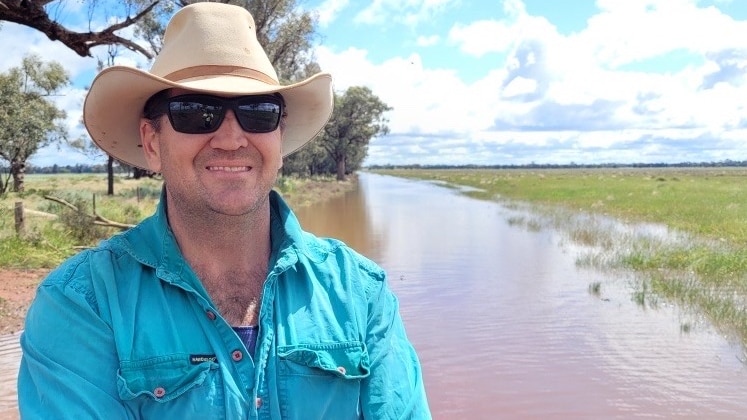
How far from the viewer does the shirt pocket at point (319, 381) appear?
57.3 inches

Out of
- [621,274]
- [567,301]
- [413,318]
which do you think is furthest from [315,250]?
[621,274]

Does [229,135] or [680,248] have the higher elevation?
[229,135]

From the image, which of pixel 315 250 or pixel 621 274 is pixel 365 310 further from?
pixel 621 274

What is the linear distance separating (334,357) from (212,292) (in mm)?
392

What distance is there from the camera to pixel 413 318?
9.04 metres

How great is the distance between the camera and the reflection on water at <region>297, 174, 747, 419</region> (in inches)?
241

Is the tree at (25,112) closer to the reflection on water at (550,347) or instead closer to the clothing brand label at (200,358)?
the reflection on water at (550,347)

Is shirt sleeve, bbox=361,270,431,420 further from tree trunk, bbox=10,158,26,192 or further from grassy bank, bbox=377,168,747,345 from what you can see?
tree trunk, bbox=10,158,26,192

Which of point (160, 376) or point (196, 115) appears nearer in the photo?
point (160, 376)

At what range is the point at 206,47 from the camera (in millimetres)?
1731

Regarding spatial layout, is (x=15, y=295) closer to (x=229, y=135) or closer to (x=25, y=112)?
(x=229, y=135)

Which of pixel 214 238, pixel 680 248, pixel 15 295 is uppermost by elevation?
pixel 214 238

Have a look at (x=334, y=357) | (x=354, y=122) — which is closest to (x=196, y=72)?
(x=334, y=357)

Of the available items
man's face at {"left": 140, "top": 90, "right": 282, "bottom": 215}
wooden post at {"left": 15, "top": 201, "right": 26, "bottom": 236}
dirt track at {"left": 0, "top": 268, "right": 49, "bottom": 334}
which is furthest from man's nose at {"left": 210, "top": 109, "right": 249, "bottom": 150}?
wooden post at {"left": 15, "top": 201, "right": 26, "bottom": 236}
